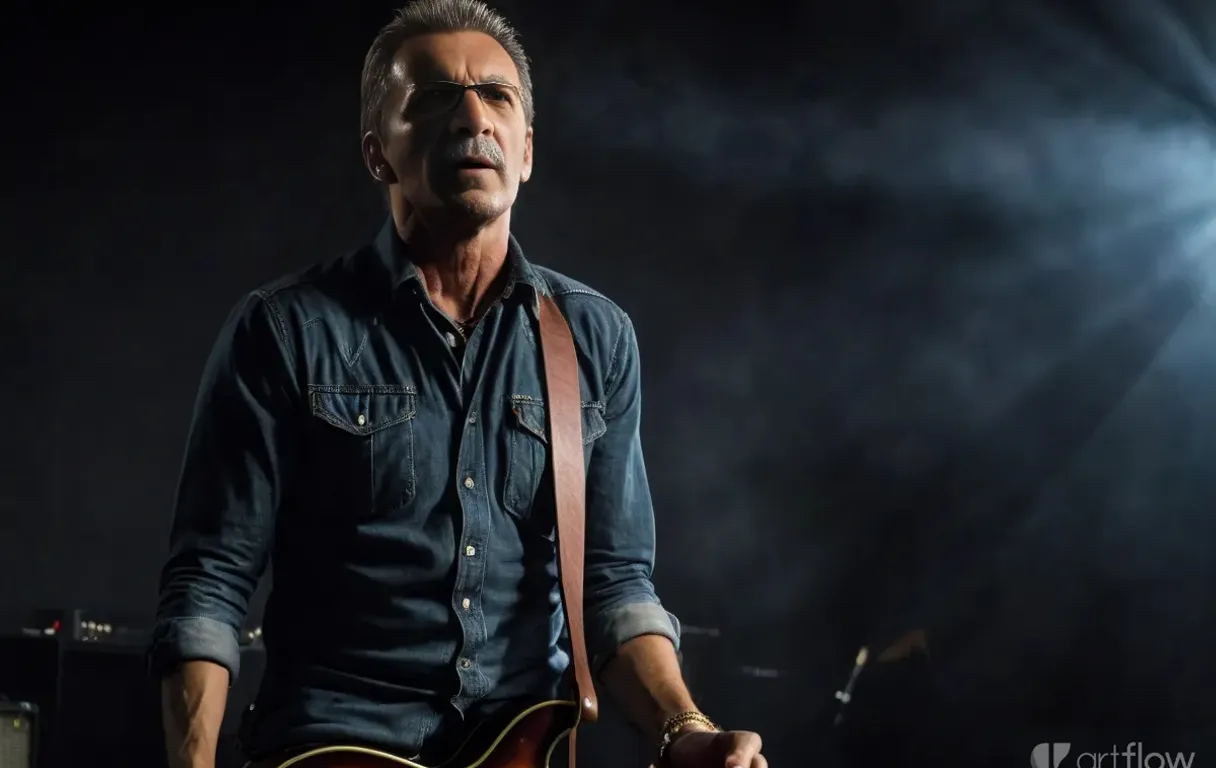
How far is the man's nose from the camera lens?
1.76 meters

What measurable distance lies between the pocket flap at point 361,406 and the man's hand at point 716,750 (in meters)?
0.55

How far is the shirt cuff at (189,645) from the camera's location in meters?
1.58

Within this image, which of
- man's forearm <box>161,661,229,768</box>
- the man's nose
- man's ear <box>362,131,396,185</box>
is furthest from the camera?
man's ear <box>362,131,396,185</box>

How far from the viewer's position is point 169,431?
566cm

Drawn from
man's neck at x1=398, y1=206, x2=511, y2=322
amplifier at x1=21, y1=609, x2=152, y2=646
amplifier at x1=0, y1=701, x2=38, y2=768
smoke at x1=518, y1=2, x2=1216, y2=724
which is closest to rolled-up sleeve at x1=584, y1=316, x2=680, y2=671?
man's neck at x1=398, y1=206, x2=511, y2=322

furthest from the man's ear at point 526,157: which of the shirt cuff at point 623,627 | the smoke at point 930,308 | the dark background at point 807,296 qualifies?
the smoke at point 930,308

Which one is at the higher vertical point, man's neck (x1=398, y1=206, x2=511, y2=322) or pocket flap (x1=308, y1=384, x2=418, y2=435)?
man's neck (x1=398, y1=206, x2=511, y2=322)

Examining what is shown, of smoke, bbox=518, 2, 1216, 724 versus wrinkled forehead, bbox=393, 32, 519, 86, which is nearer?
wrinkled forehead, bbox=393, 32, 519, 86

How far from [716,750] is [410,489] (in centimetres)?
50

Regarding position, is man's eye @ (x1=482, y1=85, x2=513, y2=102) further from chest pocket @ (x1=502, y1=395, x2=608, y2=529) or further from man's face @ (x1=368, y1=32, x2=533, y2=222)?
chest pocket @ (x1=502, y1=395, x2=608, y2=529)

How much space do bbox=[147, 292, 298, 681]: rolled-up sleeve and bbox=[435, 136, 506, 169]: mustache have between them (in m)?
0.32

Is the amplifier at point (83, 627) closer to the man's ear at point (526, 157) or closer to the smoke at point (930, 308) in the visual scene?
the smoke at point (930, 308)

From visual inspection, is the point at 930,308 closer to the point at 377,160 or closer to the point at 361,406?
the point at 377,160

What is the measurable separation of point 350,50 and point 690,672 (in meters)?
2.92
